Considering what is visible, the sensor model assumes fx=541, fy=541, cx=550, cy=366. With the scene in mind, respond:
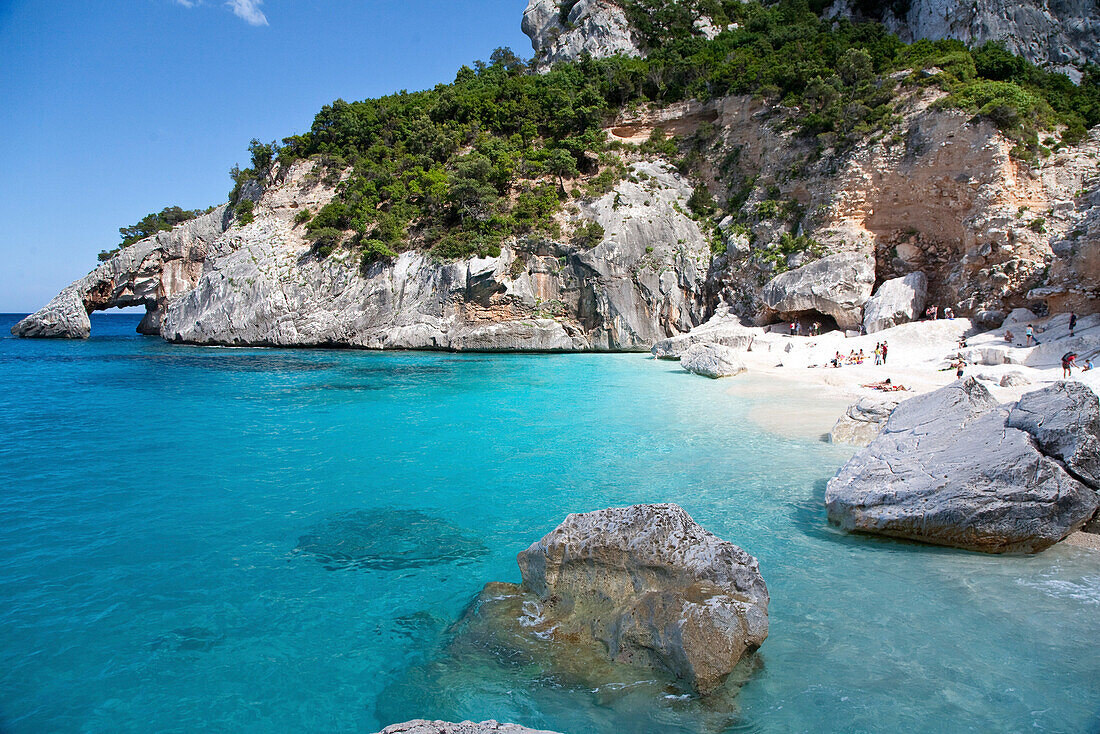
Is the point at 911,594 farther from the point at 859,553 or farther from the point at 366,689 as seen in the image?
the point at 366,689

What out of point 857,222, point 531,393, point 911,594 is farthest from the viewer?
point 857,222

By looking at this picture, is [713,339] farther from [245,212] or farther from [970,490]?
[245,212]

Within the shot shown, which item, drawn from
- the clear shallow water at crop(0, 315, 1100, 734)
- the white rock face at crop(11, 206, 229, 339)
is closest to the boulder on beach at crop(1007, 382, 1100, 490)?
the clear shallow water at crop(0, 315, 1100, 734)

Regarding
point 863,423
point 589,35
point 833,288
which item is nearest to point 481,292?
point 833,288

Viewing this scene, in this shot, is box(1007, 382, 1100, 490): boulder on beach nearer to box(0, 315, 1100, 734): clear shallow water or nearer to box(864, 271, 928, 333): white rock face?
box(0, 315, 1100, 734): clear shallow water

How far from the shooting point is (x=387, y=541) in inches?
316

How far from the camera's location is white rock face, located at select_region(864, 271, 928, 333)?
26.8 metres

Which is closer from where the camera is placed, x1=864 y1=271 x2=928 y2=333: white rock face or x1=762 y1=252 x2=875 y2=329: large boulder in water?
x1=864 y1=271 x2=928 y2=333: white rock face

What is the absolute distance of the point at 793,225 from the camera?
3444cm

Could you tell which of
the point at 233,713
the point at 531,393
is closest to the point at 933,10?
the point at 531,393

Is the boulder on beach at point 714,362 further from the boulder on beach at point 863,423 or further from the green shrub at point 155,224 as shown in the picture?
the green shrub at point 155,224

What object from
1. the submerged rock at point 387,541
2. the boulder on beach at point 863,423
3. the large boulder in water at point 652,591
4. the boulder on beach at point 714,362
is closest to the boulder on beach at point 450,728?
the large boulder in water at point 652,591

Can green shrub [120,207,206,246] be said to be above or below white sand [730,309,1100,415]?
above

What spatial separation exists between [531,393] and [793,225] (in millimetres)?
23508
